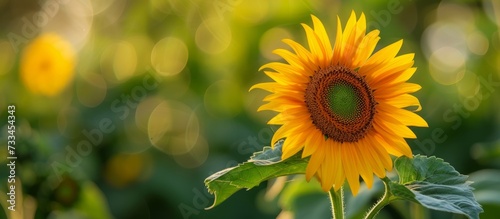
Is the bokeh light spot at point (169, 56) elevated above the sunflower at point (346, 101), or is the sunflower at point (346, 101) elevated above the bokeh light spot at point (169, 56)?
the sunflower at point (346, 101)

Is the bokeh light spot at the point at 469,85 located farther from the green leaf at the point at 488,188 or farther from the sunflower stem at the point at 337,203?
the sunflower stem at the point at 337,203

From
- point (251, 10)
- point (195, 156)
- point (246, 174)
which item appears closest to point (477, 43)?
point (251, 10)

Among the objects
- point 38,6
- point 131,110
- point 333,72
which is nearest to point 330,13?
point 131,110

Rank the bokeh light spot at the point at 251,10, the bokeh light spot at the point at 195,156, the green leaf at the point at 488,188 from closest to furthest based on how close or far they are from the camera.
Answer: the green leaf at the point at 488,188 → the bokeh light spot at the point at 195,156 → the bokeh light spot at the point at 251,10

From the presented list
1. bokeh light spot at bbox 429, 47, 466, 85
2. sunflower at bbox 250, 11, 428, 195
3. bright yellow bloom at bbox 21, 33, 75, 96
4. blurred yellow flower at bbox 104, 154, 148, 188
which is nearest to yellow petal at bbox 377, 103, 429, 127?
sunflower at bbox 250, 11, 428, 195

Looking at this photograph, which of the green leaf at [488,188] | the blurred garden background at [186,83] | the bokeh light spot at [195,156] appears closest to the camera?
the green leaf at [488,188]

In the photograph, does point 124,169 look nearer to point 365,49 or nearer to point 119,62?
point 119,62

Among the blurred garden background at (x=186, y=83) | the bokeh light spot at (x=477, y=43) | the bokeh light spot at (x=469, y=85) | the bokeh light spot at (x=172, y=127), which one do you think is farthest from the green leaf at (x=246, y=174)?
the bokeh light spot at (x=477, y=43)

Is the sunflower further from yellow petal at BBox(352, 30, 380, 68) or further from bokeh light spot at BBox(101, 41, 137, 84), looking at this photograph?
bokeh light spot at BBox(101, 41, 137, 84)
